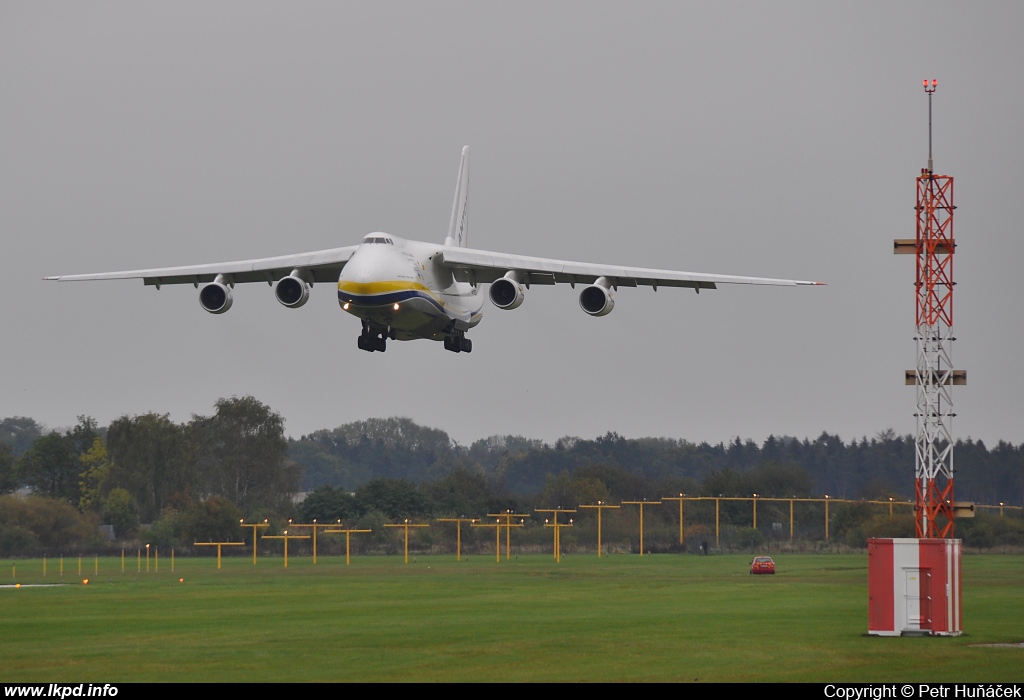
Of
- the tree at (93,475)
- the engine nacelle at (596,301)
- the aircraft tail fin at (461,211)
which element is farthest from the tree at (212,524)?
Answer: the engine nacelle at (596,301)

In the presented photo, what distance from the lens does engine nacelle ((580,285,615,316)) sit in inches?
1228

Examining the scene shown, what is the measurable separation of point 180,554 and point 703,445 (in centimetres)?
3010

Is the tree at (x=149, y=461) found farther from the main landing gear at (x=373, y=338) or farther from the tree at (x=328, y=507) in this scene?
the main landing gear at (x=373, y=338)

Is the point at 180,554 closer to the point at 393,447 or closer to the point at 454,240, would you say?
the point at 454,240

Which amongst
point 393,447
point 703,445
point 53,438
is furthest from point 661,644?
point 393,447

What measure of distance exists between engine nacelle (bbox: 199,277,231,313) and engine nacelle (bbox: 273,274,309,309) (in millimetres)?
1143

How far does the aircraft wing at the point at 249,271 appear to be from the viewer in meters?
32.6

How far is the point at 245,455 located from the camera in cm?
6203

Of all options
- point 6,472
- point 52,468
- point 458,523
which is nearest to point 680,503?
point 458,523

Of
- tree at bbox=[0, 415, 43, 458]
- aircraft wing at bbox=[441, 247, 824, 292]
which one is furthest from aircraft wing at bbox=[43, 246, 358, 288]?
tree at bbox=[0, 415, 43, 458]

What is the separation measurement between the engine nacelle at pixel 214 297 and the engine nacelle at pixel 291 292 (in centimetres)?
114

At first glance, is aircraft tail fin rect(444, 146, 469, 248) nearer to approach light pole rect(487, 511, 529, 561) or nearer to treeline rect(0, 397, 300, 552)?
approach light pole rect(487, 511, 529, 561)

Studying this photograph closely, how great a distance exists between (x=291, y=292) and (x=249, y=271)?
2.29m

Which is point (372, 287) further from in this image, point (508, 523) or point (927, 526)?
point (508, 523)
